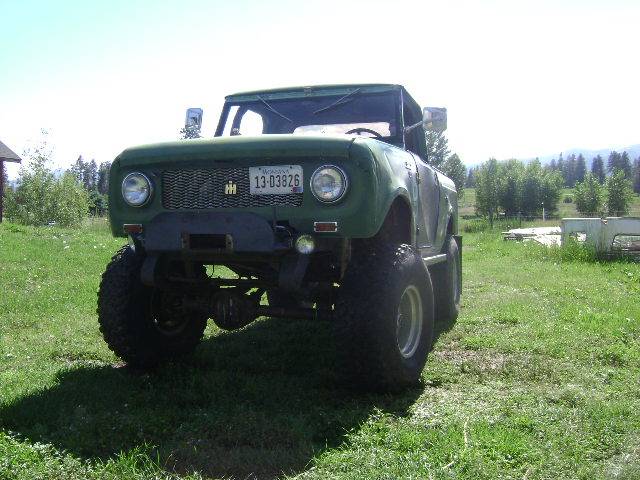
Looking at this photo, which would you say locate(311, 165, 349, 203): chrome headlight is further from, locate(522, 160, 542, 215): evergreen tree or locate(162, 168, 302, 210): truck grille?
Answer: locate(522, 160, 542, 215): evergreen tree

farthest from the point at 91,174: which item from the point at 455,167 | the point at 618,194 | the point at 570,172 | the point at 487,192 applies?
the point at 570,172

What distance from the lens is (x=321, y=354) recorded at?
5.22 m

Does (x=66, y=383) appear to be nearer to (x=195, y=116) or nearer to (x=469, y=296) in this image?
(x=195, y=116)

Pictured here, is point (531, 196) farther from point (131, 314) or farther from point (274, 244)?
point (274, 244)

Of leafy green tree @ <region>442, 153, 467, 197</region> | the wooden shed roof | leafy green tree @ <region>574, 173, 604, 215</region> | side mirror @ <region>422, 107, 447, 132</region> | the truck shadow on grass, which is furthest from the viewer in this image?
leafy green tree @ <region>442, 153, 467, 197</region>

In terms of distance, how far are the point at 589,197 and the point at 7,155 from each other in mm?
50115

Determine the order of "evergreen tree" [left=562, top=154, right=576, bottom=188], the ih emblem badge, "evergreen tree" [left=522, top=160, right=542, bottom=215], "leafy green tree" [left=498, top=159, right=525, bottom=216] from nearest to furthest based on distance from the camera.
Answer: the ih emblem badge, "leafy green tree" [left=498, top=159, right=525, bottom=216], "evergreen tree" [left=522, top=160, right=542, bottom=215], "evergreen tree" [left=562, top=154, right=576, bottom=188]

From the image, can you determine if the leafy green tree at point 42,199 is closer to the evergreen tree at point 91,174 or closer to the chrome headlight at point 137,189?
the chrome headlight at point 137,189

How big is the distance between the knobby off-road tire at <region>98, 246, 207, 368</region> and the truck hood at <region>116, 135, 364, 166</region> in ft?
2.45

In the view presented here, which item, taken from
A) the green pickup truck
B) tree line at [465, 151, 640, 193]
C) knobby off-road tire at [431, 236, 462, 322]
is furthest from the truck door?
tree line at [465, 151, 640, 193]

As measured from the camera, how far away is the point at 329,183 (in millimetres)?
3768

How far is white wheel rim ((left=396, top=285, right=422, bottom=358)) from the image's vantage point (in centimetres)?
A: 424

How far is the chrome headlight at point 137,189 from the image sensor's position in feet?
13.7

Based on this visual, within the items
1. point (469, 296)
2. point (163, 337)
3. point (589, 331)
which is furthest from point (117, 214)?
point (469, 296)
